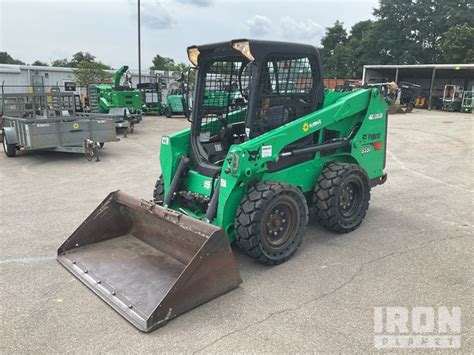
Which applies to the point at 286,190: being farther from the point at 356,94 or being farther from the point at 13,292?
the point at 13,292

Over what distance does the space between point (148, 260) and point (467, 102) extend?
1119 inches

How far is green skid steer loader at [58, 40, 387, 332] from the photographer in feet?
11.8

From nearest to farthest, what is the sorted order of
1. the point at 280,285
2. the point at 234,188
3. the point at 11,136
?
the point at 280,285 → the point at 234,188 → the point at 11,136

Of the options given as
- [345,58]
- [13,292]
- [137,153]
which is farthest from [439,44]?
[13,292]

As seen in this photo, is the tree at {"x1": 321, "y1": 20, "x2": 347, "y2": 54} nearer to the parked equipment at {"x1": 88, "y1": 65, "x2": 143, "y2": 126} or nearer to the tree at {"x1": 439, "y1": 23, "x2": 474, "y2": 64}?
the tree at {"x1": 439, "y1": 23, "x2": 474, "y2": 64}

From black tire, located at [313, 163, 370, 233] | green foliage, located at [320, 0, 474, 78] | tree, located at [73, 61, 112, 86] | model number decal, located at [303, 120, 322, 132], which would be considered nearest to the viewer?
model number decal, located at [303, 120, 322, 132]

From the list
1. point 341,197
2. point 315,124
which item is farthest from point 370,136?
point 315,124

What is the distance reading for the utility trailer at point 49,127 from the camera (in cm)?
951

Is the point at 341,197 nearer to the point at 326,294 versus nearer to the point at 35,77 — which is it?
the point at 326,294

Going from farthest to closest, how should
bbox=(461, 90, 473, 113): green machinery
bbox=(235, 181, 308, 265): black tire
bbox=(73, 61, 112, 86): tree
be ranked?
1. bbox=(461, 90, 473, 113): green machinery
2. bbox=(73, 61, 112, 86): tree
3. bbox=(235, 181, 308, 265): black tire

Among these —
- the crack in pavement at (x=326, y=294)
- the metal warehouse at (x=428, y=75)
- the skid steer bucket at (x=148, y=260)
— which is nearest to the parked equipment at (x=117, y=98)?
the skid steer bucket at (x=148, y=260)

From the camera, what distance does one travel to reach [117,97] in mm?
16844

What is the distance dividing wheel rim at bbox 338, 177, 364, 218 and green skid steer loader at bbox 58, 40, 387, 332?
0.02 m

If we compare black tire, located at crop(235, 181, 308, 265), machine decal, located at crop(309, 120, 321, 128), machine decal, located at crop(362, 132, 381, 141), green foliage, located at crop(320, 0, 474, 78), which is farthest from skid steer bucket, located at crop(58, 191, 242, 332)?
green foliage, located at crop(320, 0, 474, 78)
